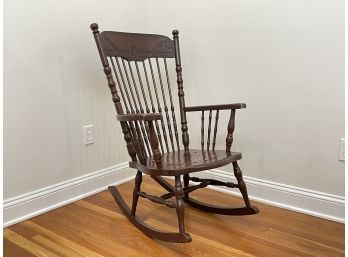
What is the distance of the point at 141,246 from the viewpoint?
143 centimetres

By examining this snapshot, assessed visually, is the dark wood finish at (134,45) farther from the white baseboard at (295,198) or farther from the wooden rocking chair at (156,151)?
the white baseboard at (295,198)

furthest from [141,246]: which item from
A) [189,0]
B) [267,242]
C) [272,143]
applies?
[189,0]

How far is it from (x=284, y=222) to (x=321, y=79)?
2.37 ft

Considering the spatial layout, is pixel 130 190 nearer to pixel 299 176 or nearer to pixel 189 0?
pixel 299 176

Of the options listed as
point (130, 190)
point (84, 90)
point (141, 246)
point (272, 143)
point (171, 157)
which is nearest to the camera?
point (141, 246)

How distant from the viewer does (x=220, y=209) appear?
5.54 feet

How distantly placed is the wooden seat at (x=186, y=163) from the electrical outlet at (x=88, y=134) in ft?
1.83

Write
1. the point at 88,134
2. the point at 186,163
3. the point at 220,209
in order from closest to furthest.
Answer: the point at 186,163, the point at 220,209, the point at 88,134

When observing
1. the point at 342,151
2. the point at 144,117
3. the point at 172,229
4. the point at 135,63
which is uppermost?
the point at 135,63

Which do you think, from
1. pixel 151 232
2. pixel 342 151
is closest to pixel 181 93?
pixel 151 232

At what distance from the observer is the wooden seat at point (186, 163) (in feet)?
4.40

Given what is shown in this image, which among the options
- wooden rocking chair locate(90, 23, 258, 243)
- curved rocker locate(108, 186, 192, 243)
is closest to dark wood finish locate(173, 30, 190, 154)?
wooden rocking chair locate(90, 23, 258, 243)

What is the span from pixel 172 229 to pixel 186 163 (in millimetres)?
370

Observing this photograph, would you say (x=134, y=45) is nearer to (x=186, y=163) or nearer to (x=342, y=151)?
(x=186, y=163)
